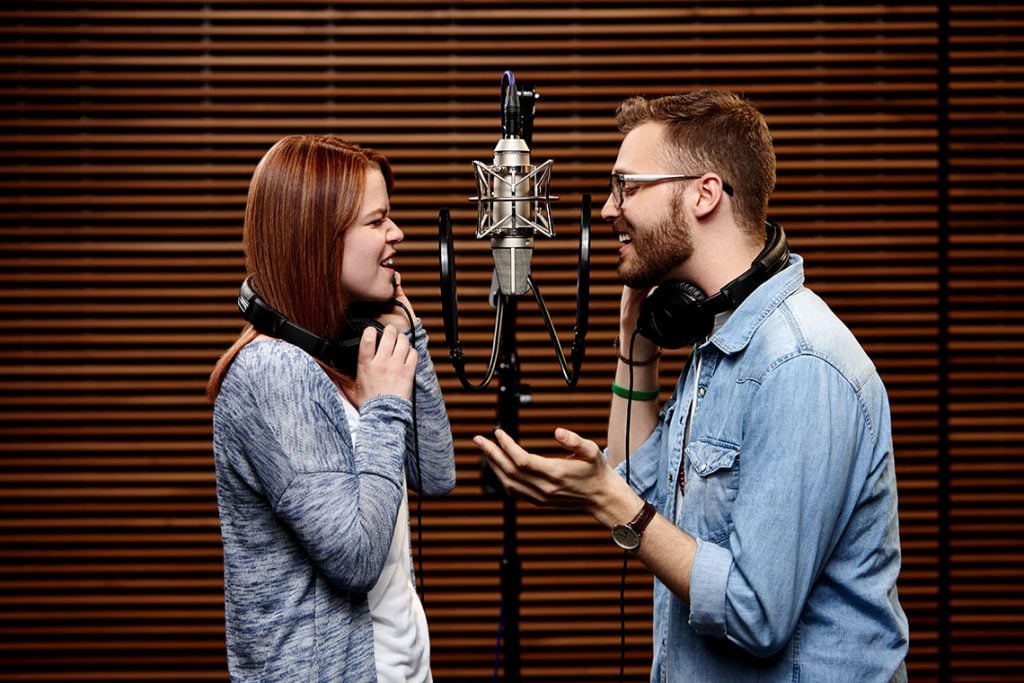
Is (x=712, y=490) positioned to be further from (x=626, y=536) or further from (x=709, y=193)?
(x=709, y=193)

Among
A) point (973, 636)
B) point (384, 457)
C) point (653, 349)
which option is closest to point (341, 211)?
point (384, 457)

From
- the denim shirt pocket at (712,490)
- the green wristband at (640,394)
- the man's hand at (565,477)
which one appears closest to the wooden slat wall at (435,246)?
the green wristband at (640,394)

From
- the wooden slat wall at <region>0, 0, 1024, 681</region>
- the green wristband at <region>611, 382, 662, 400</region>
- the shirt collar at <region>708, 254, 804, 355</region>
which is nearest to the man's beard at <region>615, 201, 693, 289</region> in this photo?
the shirt collar at <region>708, 254, 804, 355</region>

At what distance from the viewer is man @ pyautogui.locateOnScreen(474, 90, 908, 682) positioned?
52.2 inches

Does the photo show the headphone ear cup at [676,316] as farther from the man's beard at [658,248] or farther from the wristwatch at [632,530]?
the wristwatch at [632,530]

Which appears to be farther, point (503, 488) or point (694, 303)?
point (694, 303)

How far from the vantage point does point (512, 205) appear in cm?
125

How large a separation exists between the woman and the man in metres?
0.28

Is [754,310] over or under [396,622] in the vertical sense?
over

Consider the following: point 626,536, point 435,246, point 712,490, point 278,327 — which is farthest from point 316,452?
point 435,246

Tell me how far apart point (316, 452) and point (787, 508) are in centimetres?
76

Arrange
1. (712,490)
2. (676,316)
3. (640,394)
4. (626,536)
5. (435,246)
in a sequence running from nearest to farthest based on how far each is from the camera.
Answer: (626,536) < (712,490) < (676,316) < (640,394) < (435,246)

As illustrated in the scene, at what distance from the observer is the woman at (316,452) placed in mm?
1444

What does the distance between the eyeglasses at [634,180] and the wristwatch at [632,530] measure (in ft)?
2.02
